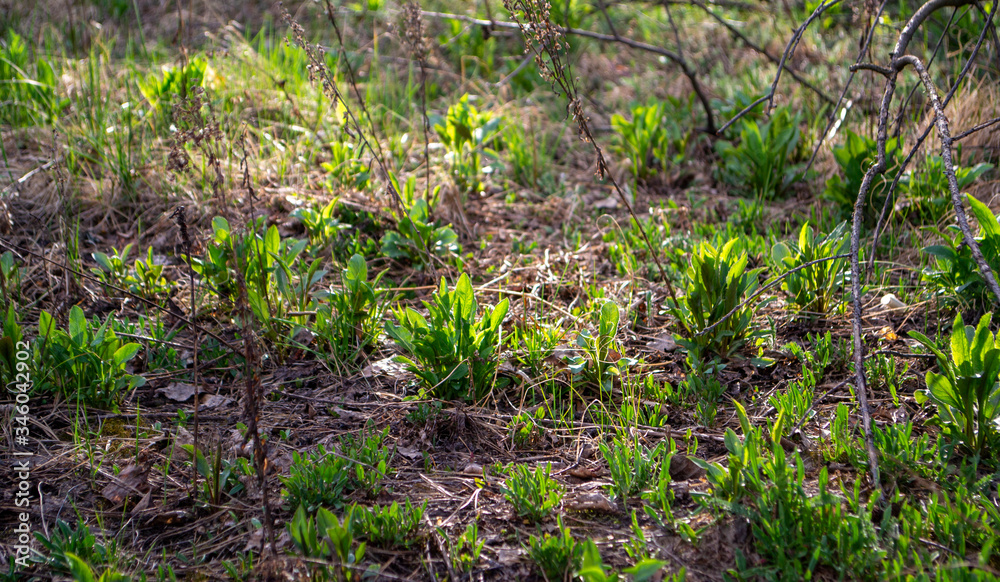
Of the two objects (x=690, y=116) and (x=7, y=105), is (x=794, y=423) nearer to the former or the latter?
(x=690, y=116)

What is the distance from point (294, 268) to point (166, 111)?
1801mm

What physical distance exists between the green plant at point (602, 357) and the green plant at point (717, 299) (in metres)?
0.25

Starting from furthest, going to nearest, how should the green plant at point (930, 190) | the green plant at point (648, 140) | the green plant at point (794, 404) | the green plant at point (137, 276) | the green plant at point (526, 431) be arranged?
the green plant at point (648, 140) → the green plant at point (930, 190) → the green plant at point (137, 276) → the green plant at point (526, 431) → the green plant at point (794, 404)

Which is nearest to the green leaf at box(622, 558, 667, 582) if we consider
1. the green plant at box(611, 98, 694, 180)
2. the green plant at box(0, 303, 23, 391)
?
the green plant at box(0, 303, 23, 391)

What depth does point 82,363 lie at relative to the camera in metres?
2.28

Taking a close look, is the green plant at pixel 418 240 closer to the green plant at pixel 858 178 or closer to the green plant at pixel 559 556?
the green plant at pixel 559 556

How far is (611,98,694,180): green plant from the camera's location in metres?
4.09

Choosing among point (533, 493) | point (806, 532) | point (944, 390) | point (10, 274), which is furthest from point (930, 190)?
point (10, 274)

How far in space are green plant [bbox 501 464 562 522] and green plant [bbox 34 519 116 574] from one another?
3.39 ft

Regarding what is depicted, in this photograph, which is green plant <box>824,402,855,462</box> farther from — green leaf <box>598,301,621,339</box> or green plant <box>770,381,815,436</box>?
green leaf <box>598,301,621,339</box>

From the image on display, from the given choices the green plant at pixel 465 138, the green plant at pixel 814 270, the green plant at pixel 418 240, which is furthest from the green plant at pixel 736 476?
the green plant at pixel 465 138

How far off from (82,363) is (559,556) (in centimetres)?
178

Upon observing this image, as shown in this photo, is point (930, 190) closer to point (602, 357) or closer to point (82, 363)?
point (602, 357)

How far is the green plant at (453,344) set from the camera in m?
2.25
